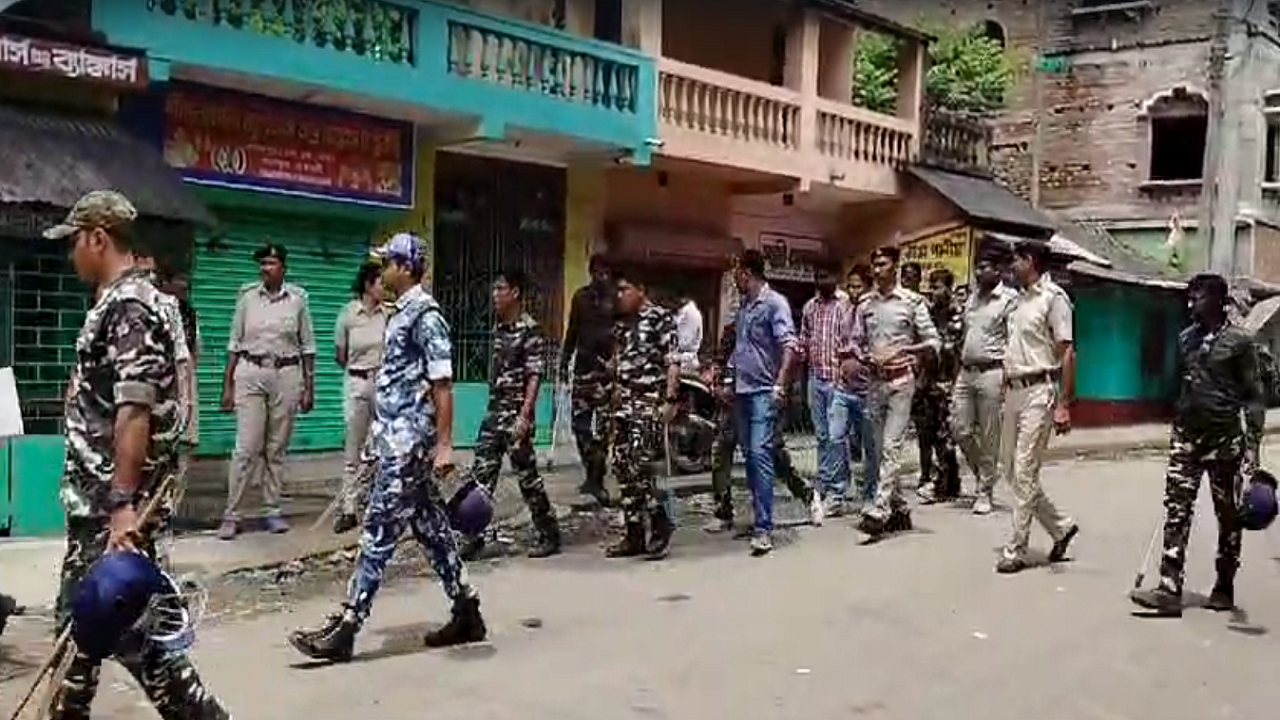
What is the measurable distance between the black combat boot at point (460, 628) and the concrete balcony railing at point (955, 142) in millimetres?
14486

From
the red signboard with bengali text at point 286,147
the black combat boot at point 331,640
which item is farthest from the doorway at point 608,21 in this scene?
the black combat boot at point 331,640

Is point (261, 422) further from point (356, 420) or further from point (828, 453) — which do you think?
point (828, 453)

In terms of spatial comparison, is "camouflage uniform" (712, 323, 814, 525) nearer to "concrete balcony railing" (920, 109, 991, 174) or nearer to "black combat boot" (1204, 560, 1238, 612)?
"black combat boot" (1204, 560, 1238, 612)

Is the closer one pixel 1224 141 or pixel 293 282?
pixel 293 282

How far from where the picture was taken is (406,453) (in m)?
6.38

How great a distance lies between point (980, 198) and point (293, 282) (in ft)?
33.5

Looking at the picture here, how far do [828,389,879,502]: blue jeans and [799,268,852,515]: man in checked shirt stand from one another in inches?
3.4

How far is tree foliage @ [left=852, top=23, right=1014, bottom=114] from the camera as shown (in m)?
24.7

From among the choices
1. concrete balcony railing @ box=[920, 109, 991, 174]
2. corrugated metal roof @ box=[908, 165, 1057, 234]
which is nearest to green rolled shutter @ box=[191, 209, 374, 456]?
corrugated metal roof @ box=[908, 165, 1057, 234]

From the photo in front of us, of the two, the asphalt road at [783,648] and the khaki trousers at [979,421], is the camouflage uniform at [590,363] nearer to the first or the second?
the asphalt road at [783,648]

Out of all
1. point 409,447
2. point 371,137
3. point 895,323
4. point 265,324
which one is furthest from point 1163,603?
point 371,137

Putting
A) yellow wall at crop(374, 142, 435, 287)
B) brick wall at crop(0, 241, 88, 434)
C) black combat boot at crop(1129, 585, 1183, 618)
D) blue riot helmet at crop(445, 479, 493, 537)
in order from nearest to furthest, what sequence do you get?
blue riot helmet at crop(445, 479, 493, 537)
black combat boot at crop(1129, 585, 1183, 618)
brick wall at crop(0, 241, 88, 434)
yellow wall at crop(374, 142, 435, 287)

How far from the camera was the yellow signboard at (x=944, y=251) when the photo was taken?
19.2 meters

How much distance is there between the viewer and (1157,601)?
767cm
